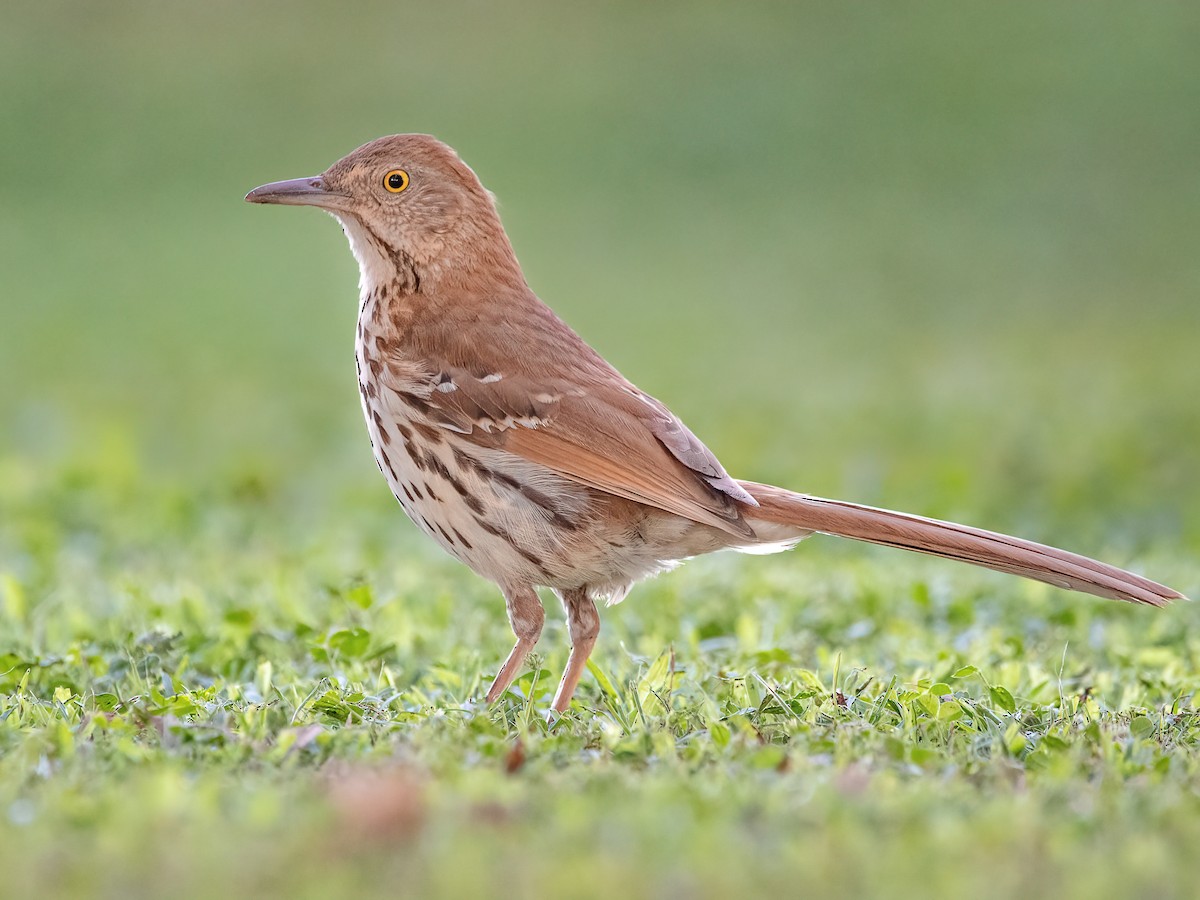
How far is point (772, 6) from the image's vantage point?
20.7m

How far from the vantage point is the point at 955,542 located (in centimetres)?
429

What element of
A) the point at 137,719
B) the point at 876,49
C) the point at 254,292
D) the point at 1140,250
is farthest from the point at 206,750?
the point at 876,49

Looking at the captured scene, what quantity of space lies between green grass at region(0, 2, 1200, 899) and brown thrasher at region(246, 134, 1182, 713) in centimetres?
32

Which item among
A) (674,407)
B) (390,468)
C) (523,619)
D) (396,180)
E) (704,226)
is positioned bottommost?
(523,619)

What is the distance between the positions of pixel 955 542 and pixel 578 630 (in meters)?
1.12

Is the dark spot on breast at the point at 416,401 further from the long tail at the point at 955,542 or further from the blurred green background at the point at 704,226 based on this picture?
the blurred green background at the point at 704,226

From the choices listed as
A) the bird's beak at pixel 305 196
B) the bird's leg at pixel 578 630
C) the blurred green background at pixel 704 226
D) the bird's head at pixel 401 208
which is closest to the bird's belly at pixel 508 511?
the bird's leg at pixel 578 630

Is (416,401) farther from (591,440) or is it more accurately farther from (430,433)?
(591,440)

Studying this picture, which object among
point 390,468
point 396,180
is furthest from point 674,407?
point 390,468

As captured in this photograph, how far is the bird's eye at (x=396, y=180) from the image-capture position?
4945 millimetres

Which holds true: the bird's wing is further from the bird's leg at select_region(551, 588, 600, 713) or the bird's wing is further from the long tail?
the bird's leg at select_region(551, 588, 600, 713)

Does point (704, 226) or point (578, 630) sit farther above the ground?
point (704, 226)

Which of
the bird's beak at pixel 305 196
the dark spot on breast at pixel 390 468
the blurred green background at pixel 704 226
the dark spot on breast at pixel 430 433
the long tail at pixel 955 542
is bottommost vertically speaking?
the dark spot on breast at pixel 390 468

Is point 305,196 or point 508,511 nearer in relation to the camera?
point 508,511
